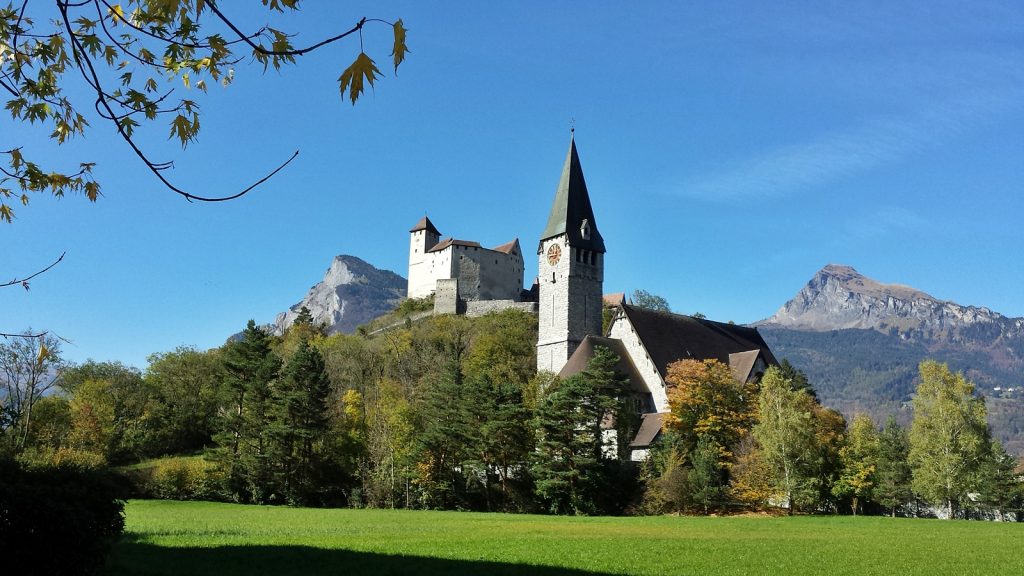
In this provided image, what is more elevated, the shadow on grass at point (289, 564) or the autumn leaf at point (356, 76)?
the autumn leaf at point (356, 76)

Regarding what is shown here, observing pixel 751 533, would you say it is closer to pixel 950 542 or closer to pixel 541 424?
pixel 950 542

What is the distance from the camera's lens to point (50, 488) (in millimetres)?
12492

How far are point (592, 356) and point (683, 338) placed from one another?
1017 centimetres

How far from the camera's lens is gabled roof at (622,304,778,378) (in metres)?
55.1

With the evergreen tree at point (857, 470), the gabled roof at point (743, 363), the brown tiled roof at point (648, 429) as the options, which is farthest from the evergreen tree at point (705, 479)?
the gabled roof at point (743, 363)

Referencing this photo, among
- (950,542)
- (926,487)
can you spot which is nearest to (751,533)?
(950,542)

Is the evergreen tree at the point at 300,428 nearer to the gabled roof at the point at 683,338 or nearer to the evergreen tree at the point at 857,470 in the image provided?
the gabled roof at the point at 683,338

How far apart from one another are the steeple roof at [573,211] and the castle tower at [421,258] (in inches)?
1881

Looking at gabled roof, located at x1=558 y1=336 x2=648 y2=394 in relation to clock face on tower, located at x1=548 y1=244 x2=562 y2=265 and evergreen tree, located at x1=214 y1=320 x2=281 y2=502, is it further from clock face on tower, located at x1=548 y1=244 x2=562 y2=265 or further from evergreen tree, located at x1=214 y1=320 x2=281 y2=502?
evergreen tree, located at x1=214 y1=320 x2=281 y2=502

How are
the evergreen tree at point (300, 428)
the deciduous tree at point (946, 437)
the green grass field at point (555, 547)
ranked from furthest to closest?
the evergreen tree at point (300, 428), the deciduous tree at point (946, 437), the green grass field at point (555, 547)

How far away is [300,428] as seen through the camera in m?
45.6

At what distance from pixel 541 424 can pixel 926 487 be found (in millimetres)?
19500

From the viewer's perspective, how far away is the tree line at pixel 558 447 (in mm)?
40812

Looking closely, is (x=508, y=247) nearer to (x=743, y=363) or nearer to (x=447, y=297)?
(x=447, y=297)
